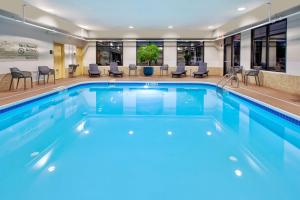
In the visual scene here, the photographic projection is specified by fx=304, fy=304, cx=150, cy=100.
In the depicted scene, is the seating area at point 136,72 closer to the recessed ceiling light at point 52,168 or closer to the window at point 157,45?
the window at point 157,45

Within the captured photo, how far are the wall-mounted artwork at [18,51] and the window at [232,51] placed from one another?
353 inches

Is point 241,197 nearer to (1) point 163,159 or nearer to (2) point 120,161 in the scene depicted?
(1) point 163,159

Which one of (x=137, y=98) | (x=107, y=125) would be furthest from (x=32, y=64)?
(x=107, y=125)

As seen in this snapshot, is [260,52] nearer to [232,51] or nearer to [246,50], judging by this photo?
[246,50]

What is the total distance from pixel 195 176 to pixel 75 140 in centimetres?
229

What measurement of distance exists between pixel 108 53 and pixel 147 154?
15231 millimetres

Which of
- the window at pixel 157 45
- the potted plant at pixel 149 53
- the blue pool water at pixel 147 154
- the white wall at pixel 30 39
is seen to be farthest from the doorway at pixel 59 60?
the blue pool water at pixel 147 154

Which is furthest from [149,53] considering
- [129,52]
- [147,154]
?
[147,154]

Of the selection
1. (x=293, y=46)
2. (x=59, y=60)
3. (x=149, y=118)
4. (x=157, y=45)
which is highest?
(x=157, y=45)

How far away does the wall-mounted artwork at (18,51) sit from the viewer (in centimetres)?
940

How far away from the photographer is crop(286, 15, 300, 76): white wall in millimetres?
8641

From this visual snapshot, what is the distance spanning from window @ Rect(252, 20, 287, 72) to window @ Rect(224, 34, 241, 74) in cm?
211

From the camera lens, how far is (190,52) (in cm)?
1872

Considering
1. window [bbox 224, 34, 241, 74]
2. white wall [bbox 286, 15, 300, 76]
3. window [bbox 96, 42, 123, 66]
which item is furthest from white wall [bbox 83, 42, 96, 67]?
white wall [bbox 286, 15, 300, 76]
